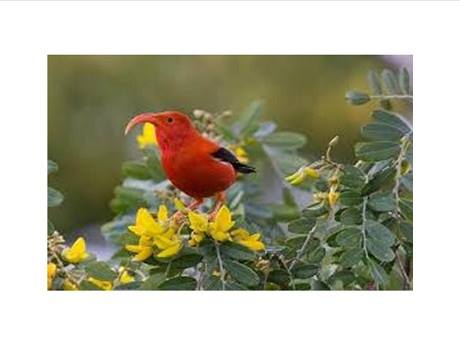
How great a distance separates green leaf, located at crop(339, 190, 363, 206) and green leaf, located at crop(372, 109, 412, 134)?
18 centimetres

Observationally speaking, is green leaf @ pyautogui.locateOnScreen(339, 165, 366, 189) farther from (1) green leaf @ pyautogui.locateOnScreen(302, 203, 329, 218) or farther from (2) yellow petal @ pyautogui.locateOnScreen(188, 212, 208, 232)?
(2) yellow petal @ pyautogui.locateOnScreen(188, 212, 208, 232)

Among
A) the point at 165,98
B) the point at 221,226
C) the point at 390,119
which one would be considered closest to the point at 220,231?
the point at 221,226

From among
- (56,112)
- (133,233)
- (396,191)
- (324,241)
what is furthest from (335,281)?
(56,112)

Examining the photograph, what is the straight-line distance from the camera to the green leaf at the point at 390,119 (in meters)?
2.04

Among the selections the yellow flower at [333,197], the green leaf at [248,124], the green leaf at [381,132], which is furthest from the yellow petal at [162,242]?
the green leaf at [248,124]

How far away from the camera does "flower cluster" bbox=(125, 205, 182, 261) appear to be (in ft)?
6.26

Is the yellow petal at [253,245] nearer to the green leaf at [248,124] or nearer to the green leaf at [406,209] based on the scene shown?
the green leaf at [406,209]

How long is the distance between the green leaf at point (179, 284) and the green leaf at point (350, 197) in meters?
0.34

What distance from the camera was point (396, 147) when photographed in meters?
2.01

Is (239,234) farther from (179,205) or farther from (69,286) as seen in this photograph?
(69,286)

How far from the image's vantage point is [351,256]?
1933 mm
